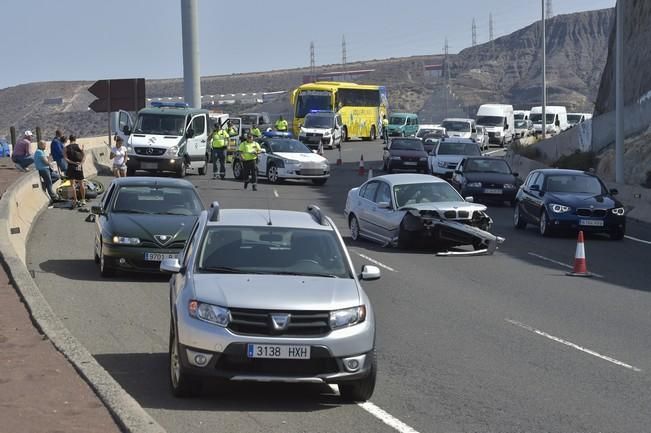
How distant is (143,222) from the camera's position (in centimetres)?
1761

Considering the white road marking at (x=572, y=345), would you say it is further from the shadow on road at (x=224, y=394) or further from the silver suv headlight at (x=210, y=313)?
the silver suv headlight at (x=210, y=313)

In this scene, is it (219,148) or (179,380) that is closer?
(179,380)

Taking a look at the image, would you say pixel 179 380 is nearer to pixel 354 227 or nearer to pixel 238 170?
pixel 354 227

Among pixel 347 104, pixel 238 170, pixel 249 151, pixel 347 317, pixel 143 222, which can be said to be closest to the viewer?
pixel 347 317

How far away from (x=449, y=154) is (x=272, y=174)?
6.47 metres

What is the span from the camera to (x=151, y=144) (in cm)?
3925

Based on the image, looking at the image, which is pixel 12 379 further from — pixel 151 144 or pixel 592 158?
pixel 592 158

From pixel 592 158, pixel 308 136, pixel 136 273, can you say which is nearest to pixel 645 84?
pixel 592 158

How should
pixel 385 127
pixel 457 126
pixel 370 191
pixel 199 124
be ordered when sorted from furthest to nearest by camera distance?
pixel 385 127 < pixel 457 126 < pixel 199 124 < pixel 370 191

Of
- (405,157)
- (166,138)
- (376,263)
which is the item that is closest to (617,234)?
(376,263)

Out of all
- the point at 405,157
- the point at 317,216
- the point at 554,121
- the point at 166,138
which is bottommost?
the point at 405,157

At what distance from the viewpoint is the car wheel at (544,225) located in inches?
1027

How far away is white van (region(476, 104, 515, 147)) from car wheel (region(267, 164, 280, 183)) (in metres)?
31.6

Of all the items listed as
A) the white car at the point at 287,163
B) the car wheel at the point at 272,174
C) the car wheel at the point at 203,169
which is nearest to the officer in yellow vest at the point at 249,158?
the white car at the point at 287,163
